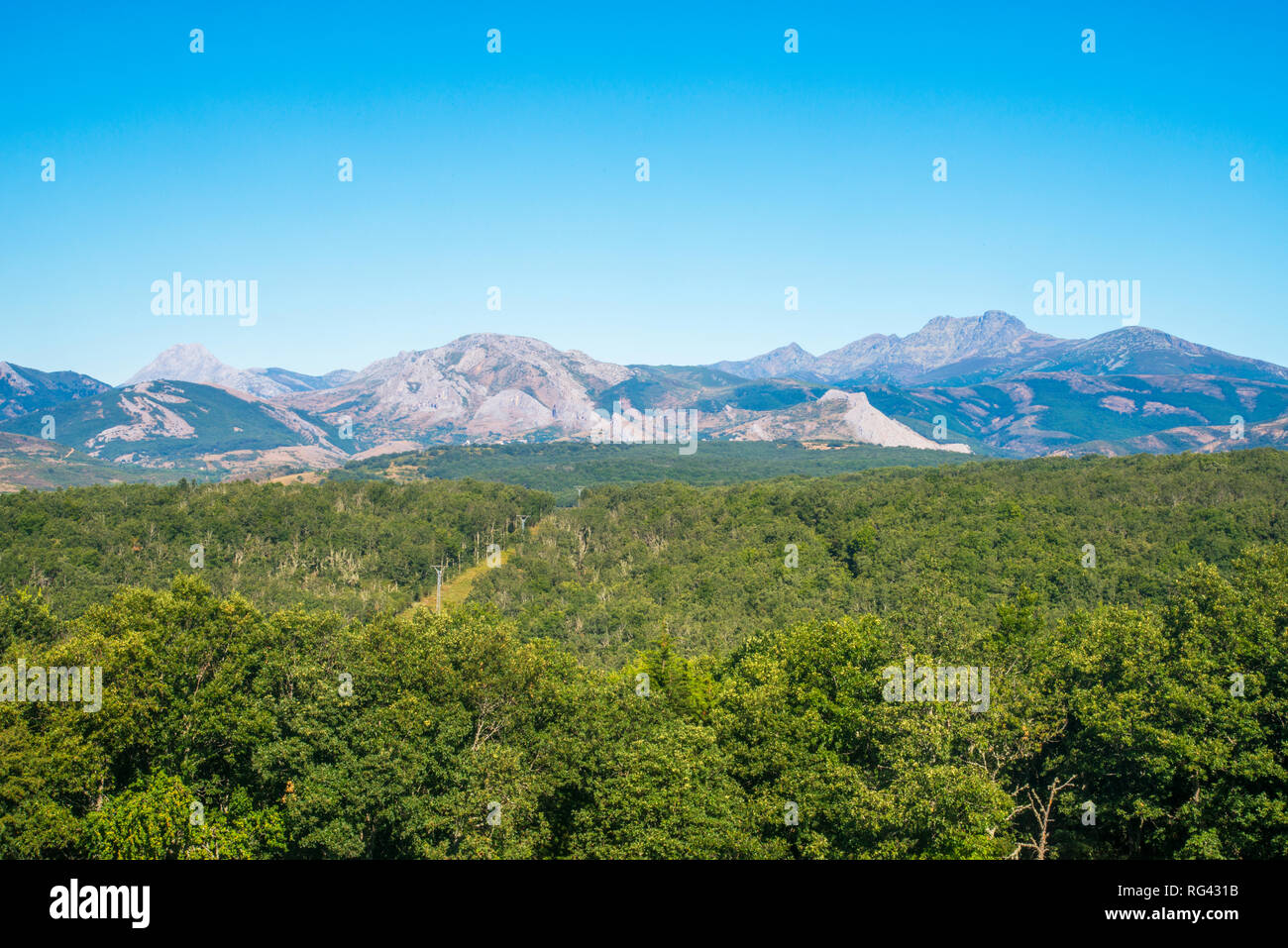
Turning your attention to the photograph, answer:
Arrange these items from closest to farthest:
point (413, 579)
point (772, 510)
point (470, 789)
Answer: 1. point (470, 789)
2. point (413, 579)
3. point (772, 510)

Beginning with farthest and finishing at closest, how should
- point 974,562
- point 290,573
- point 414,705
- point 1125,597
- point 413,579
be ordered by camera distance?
1. point 413,579
2. point 290,573
3. point 974,562
4. point 1125,597
5. point 414,705

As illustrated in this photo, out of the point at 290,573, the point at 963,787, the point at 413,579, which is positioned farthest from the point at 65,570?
the point at 963,787

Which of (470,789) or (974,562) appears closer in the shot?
(470,789)

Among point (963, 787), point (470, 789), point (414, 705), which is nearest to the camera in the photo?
point (963, 787)

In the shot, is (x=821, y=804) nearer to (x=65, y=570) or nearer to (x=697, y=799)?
(x=697, y=799)
